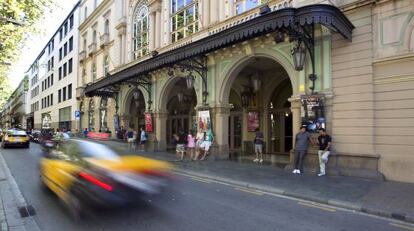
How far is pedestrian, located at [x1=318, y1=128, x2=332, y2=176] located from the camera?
1093 centimetres

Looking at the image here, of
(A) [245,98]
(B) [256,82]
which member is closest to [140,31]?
(A) [245,98]

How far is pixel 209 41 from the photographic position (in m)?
13.6

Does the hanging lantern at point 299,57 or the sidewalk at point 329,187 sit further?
the hanging lantern at point 299,57

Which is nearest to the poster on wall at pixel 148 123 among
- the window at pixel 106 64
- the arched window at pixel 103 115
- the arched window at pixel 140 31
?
the arched window at pixel 140 31

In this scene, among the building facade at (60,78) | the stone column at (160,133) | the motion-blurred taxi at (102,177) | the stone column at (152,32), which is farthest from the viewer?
the building facade at (60,78)

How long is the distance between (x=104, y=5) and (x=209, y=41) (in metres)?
20.4

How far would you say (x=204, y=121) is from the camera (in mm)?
16375

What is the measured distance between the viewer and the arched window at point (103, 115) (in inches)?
1124

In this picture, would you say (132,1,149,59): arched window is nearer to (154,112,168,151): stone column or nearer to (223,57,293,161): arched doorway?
(154,112,168,151): stone column

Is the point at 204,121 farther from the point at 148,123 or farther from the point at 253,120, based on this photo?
the point at 148,123

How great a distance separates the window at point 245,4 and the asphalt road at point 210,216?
31.3 ft

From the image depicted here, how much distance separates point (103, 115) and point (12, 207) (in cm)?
2307

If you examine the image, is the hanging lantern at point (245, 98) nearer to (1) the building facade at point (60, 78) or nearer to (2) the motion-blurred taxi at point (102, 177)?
(2) the motion-blurred taxi at point (102, 177)

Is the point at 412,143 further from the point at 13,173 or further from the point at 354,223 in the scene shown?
the point at 13,173
